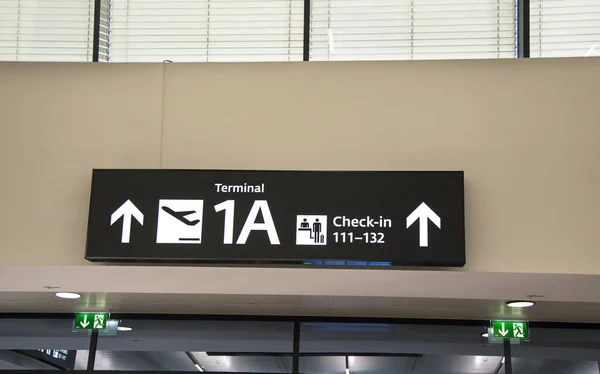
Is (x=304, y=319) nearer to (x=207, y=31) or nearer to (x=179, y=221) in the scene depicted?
(x=179, y=221)

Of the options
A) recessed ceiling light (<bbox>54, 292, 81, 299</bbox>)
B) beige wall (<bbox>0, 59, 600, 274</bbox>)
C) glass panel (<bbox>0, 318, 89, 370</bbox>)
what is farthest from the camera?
glass panel (<bbox>0, 318, 89, 370</bbox>)

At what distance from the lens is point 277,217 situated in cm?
535

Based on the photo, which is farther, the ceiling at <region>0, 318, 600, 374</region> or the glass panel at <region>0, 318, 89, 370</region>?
the glass panel at <region>0, 318, 89, 370</region>

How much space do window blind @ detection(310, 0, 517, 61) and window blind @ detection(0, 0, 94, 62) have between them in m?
1.75

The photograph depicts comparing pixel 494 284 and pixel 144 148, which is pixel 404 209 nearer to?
pixel 494 284

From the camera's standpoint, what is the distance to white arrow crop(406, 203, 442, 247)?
5.24 metres

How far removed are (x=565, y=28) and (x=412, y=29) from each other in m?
1.10

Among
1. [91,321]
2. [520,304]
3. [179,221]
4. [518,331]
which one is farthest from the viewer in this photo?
[91,321]

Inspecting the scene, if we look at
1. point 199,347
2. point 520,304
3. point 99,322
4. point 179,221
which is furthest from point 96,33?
point 520,304

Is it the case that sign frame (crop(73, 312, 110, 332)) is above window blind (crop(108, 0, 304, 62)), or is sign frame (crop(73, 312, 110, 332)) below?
below

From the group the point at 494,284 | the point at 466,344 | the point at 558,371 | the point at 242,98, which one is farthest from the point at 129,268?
the point at 558,371

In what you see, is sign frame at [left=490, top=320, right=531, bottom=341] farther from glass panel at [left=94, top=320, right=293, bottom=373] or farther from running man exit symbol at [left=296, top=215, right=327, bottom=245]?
running man exit symbol at [left=296, top=215, right=327, bottom=245]

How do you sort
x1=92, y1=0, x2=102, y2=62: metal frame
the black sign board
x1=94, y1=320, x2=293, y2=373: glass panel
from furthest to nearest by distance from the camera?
x1=94, y1=320, x2=293, y2=373: glass panel < x1=92, y1=0, x2=102, y2=62: metal frame < the black sign board

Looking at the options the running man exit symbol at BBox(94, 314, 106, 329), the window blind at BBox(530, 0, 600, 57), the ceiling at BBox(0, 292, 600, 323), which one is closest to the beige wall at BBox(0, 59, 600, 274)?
the window blind at BBox(530, 0, 600, 57)
